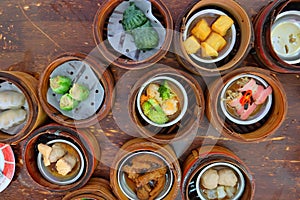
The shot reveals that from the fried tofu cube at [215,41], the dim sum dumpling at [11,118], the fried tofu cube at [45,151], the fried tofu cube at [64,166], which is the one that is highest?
the fried tofu cube at [215,41]

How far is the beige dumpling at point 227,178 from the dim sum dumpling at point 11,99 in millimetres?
1459

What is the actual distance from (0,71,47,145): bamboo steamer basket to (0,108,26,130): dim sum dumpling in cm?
8

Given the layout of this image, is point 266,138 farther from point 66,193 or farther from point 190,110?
point 66,193

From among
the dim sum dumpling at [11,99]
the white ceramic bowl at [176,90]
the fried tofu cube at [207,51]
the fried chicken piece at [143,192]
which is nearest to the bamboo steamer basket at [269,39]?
the fried tofu cube at [207,51]

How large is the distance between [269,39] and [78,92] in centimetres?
129

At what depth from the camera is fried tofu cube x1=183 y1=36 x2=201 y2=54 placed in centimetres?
285

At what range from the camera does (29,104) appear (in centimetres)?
288

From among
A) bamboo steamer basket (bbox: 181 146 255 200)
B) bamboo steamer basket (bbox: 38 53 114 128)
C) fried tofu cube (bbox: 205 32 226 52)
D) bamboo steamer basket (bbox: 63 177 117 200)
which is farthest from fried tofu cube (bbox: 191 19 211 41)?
bamboo steamer basket (bbox: 63 177 117 200)

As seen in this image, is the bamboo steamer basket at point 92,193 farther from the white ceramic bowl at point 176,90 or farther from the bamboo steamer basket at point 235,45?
the bamboo steamer basket at point 235,45

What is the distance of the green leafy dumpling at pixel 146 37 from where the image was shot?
9.34 feet

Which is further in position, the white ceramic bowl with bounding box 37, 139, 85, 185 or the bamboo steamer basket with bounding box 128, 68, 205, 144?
the white ceramic bowl with bounding box 37, 139, 85, 185

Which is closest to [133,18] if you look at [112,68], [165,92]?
[112,68]

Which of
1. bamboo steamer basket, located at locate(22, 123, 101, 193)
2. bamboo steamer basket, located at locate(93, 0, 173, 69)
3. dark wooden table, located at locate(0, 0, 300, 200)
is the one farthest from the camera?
dark wooden table, located at locate(0, 0, 300, 200)

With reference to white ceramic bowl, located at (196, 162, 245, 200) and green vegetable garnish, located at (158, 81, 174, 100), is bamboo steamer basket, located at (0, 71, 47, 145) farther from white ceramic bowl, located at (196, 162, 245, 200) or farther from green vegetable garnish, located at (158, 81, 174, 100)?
white ceramic bowl, located at (196, 162, 245, 200)
